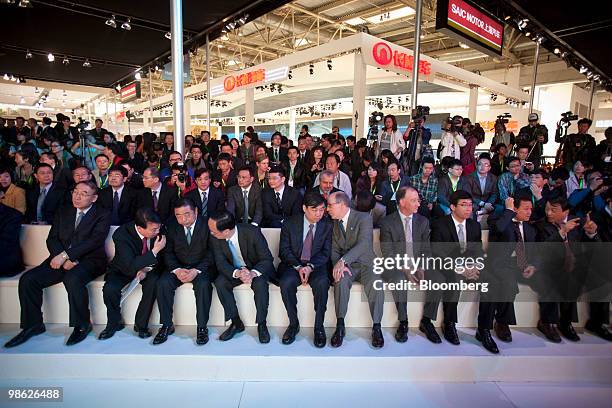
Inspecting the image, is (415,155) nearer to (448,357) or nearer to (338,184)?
(338,184)

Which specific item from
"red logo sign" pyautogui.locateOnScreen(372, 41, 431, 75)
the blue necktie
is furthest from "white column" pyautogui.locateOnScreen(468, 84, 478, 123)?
the blue necktie

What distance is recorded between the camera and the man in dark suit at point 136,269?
98.4 inches

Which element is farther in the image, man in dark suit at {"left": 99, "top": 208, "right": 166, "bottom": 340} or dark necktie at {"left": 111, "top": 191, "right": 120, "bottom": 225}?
dark necktie at {"left": 111, "top": 191, "right": 120, "bottom": 225}

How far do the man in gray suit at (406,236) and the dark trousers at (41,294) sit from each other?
7.38 feet

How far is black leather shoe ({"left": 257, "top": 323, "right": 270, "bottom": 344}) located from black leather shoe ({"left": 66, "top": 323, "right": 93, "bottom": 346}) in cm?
126

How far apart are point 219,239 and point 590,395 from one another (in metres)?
2.72

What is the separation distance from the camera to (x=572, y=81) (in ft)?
41.0

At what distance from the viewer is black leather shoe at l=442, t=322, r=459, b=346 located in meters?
2.47

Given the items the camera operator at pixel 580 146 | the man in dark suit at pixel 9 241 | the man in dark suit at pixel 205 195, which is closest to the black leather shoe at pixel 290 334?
the man in dark suit at pixel 205 195

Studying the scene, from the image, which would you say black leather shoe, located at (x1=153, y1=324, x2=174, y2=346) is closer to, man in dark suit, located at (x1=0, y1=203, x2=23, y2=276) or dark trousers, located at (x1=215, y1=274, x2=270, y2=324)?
dark trousers, located at (x1=215, y1=274, x2=270, y2=324)

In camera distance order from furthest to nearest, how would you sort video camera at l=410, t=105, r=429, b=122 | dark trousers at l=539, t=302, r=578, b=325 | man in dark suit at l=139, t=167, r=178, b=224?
video camera at l=410, t=105, r=429, b=122
man in dark suit at l=139, t=167, r=178, b=224
dark trousers at l=539, t=302, r=578, b=325

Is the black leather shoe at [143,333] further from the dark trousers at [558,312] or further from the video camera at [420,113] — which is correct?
the video camera at [420,113]

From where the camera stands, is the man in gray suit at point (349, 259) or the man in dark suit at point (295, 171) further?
the man in dark suit at point (295, 171)

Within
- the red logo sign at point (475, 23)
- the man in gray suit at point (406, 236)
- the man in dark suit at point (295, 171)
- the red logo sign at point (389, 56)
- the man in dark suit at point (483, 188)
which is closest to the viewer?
the man in gray suit at point (406, 236)
